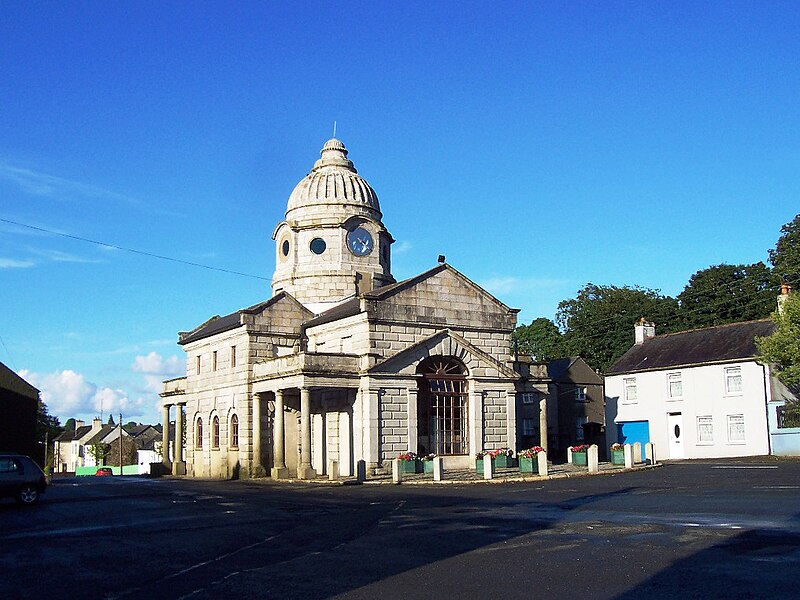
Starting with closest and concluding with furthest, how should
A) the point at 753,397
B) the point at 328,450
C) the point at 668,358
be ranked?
the point at 328,450, the point at 753,397, the point at 668,358

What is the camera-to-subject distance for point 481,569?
11234mm

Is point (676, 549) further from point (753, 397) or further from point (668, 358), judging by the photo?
point (668, 358)

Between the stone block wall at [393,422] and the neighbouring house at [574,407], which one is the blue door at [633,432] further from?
the stone block wall at [393,422]

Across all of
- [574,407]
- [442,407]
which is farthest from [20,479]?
[574,407]

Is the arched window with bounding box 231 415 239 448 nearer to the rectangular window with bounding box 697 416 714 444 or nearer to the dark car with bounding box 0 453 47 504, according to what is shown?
the dark car with bounding box 0 453 47 504

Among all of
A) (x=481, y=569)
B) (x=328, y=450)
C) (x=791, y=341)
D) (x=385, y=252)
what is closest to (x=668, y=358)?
(x=791, y=341)

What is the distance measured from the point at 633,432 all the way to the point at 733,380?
26.4 feet

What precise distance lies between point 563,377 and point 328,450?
26.5 meters

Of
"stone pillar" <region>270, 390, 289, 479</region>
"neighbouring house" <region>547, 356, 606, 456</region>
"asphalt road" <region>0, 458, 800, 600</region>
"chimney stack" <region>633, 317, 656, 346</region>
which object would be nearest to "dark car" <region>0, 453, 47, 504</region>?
"asphalt road" <region>0, 458, 800, 600</region>

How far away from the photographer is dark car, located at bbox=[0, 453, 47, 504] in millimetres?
24531

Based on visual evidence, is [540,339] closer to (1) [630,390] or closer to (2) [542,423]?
(1) [630,390]

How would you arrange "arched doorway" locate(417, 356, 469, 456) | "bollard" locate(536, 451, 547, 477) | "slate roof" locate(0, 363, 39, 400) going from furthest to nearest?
1. "slate roof" locate(0, 363, 39, 400)
2. "arched doorway" locate(417, 356, 469, 456)
3. "bollard" locate(536, 451, 547, 477)

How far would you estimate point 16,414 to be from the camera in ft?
163

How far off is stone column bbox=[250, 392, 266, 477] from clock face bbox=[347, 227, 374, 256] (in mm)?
11598
